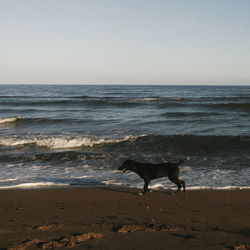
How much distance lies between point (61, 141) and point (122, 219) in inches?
359

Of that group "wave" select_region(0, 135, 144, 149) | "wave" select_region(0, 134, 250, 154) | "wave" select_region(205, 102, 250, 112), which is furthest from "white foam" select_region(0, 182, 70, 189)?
"wave" select_region(205, 102, 250, 112)

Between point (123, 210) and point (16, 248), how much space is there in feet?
8.05

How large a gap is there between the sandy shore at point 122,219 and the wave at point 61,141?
6281 mm

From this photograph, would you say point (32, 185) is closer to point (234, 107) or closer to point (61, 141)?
point (61, 141)

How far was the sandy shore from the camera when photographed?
4.27 metres

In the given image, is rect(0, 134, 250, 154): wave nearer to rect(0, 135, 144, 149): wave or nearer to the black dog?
rect(0, 135, 144, 149): wave

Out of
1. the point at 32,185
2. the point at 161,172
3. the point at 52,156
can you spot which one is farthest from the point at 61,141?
the point at 161,172

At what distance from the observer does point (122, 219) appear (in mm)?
5520

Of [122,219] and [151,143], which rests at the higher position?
[122,219]

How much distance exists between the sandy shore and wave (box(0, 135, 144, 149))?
20.6ft

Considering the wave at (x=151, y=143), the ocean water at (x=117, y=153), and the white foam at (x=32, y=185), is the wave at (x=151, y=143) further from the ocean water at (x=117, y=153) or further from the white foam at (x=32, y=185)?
the white foam at (x=32, y=185)

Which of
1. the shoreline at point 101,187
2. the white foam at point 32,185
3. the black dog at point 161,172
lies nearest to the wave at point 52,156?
the white foam at point 32,185

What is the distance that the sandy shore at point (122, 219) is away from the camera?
14.0 feet

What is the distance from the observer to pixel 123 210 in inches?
241
